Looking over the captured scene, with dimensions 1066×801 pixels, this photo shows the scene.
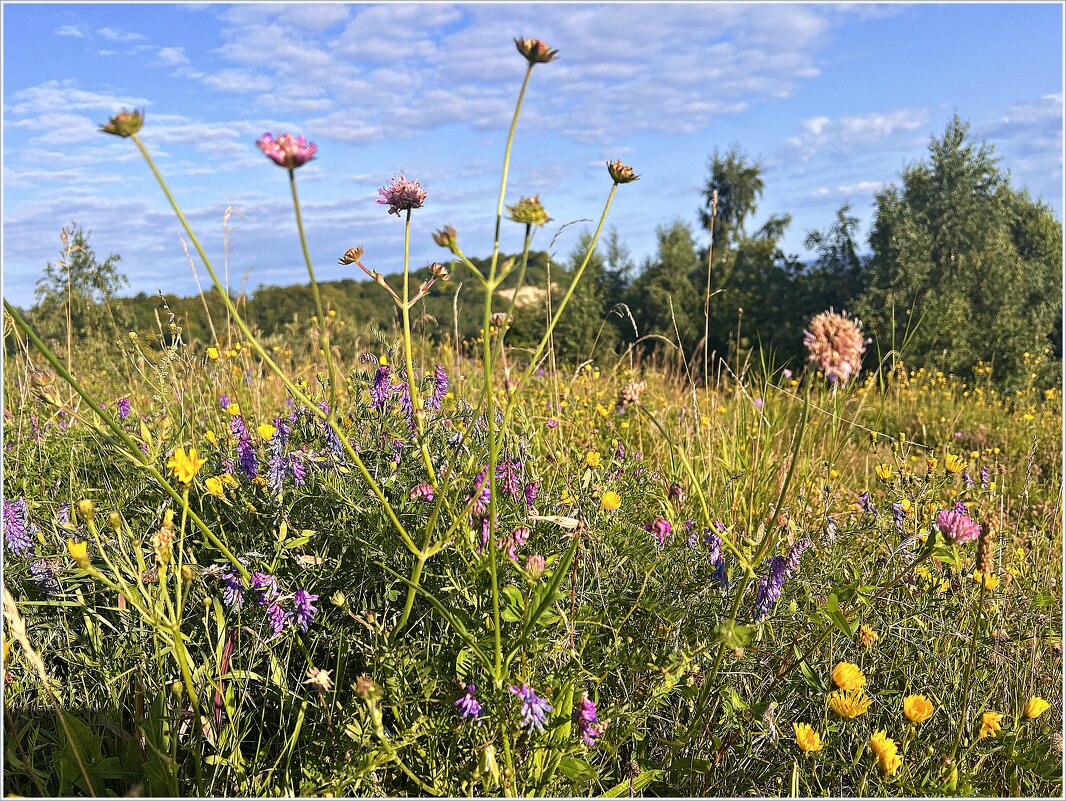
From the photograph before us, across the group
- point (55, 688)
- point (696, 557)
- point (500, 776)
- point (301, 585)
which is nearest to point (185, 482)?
point (301, 585)

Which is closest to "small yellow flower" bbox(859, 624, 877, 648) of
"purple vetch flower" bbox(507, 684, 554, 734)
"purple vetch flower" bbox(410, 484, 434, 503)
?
"purple vetch flower" bbox(507, 684, 554, 734)

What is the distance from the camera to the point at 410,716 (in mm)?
1557

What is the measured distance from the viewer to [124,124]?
1123 millimetres

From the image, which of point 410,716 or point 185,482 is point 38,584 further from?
point 410,716

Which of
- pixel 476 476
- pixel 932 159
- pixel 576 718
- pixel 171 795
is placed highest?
pixel 932 159

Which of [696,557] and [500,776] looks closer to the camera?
[500,776]

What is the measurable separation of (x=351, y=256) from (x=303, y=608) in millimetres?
765

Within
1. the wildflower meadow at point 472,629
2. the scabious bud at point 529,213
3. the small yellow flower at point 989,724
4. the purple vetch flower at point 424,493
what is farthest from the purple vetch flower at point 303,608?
the small yellow flower at point 989,724

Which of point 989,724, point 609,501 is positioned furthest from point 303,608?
point 989,724

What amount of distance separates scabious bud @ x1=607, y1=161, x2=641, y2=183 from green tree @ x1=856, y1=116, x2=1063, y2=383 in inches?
881

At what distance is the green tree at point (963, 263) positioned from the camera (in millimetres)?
22266

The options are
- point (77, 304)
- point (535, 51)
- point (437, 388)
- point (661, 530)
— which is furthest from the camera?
point (77, 304)

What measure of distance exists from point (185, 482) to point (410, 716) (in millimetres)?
636

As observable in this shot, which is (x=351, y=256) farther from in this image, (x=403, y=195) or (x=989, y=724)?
(x=989, y=724)
